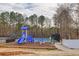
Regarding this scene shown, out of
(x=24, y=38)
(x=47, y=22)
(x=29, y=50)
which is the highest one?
(x=47, y=22)

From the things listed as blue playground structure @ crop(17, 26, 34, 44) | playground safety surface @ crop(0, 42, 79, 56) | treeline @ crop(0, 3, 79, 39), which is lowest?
playground safety surface @ crop(0, 42, 79, 56)

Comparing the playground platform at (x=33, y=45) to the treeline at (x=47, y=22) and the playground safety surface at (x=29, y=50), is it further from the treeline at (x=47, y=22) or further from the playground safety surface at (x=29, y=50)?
the treeline at (x=47, y=22)

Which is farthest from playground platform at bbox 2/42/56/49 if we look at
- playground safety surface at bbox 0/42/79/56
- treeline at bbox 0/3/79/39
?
treeline at bbox 0/3/79/39

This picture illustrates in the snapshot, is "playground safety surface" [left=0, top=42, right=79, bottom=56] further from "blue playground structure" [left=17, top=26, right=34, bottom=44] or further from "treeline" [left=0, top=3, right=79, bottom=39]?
"treeline" [left=0, top=3, right=79, bottom=39]

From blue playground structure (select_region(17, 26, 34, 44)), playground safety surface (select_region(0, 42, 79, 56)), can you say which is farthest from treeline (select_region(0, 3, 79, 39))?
playground safety surface (select_region(0, 42, 79, 56))

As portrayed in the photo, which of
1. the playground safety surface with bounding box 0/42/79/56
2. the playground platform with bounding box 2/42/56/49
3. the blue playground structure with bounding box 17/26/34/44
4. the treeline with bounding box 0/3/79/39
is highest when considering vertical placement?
the treeline with bounding box 0/3/79/39

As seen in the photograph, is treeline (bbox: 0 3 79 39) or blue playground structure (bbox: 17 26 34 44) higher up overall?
treeline (bbox: 0 3 79 39)

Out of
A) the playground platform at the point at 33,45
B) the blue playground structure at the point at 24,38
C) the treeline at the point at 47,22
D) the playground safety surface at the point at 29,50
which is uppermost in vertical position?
the treeline at the point at 47,22

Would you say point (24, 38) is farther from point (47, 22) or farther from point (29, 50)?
point (47, 22)

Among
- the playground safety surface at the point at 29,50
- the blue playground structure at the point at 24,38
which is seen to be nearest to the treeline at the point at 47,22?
the blue playground structure at the point at 24,38

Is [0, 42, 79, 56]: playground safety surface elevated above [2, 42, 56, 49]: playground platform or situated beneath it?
situated beneath

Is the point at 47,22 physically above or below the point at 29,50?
above

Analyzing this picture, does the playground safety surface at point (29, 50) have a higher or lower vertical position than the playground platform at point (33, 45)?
lower

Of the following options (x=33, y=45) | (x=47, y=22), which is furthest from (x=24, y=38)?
(x=47, y=22)
